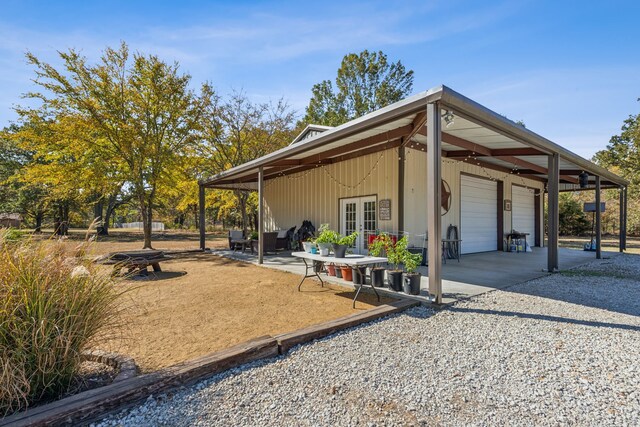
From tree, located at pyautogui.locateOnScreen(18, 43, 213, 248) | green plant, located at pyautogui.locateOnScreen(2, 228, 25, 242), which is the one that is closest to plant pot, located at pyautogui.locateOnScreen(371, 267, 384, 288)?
green plant, located at pyautogui.locateOnScreen(2, 228, 25, 242)

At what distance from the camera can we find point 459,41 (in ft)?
22.9

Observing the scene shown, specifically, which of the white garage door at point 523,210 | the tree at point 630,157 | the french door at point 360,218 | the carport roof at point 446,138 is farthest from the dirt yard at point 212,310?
the tree at point 630,157

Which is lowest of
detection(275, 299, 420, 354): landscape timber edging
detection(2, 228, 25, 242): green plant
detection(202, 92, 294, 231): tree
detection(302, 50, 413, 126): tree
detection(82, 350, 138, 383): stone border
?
detection(275, 299, 420, 354): landscape timber edging

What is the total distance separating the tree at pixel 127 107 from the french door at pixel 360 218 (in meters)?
7.14

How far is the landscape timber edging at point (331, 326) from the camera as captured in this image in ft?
8.80

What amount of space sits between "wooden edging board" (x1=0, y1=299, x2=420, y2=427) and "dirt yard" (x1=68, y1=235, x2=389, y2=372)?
1.19ft

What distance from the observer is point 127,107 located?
1118 centimetres

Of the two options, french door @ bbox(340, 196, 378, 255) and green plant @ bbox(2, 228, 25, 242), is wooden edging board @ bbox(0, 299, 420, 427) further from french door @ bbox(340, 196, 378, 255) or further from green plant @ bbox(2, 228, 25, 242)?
french door @ bbox(340, 196, 378, 255)

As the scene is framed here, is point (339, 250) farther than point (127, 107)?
No

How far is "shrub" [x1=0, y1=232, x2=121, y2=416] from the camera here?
5.55 feet

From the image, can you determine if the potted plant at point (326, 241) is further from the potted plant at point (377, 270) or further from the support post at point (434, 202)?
the support post at point (434, 202)

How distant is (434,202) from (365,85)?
18.0 m

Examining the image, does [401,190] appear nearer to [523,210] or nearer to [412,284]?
[412,284]

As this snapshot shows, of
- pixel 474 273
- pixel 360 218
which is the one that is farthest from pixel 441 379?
pixel 360 218
